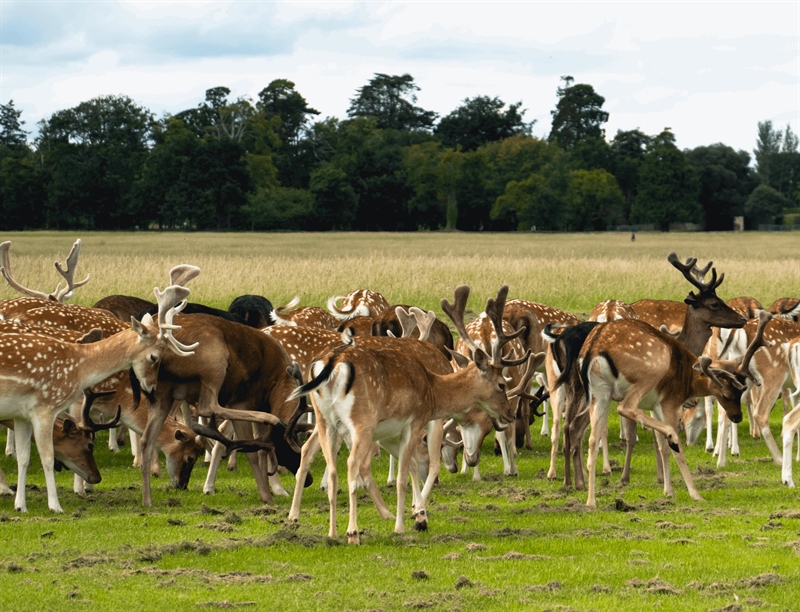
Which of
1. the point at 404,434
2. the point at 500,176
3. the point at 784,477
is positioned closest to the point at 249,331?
the point at 404,434

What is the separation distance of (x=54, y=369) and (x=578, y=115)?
10779 cm

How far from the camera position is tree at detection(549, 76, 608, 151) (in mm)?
111938

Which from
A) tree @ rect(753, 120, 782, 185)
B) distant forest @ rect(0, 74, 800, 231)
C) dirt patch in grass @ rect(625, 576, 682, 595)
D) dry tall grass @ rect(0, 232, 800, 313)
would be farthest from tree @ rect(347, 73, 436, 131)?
dirt patch in grass @ rect(625, 576, 682, 595)

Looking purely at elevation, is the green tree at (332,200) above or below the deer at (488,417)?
above

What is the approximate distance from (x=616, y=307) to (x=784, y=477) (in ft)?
13.2

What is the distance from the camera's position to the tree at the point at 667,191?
296ft

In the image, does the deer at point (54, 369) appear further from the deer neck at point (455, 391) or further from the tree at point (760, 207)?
the tree at point (760, 207)

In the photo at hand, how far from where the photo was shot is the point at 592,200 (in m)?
87.9

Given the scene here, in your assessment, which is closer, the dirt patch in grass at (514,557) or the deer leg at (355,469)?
the dirt patch in grass at (514,557)

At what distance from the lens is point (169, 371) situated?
345 inches

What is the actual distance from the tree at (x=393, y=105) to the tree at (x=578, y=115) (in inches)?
512

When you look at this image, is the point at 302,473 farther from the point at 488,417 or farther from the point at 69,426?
the point at 69,426

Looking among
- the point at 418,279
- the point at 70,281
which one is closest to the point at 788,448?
the point at 70,281

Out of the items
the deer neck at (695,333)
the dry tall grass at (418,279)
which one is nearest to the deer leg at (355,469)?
the deer neck at (695,333)
